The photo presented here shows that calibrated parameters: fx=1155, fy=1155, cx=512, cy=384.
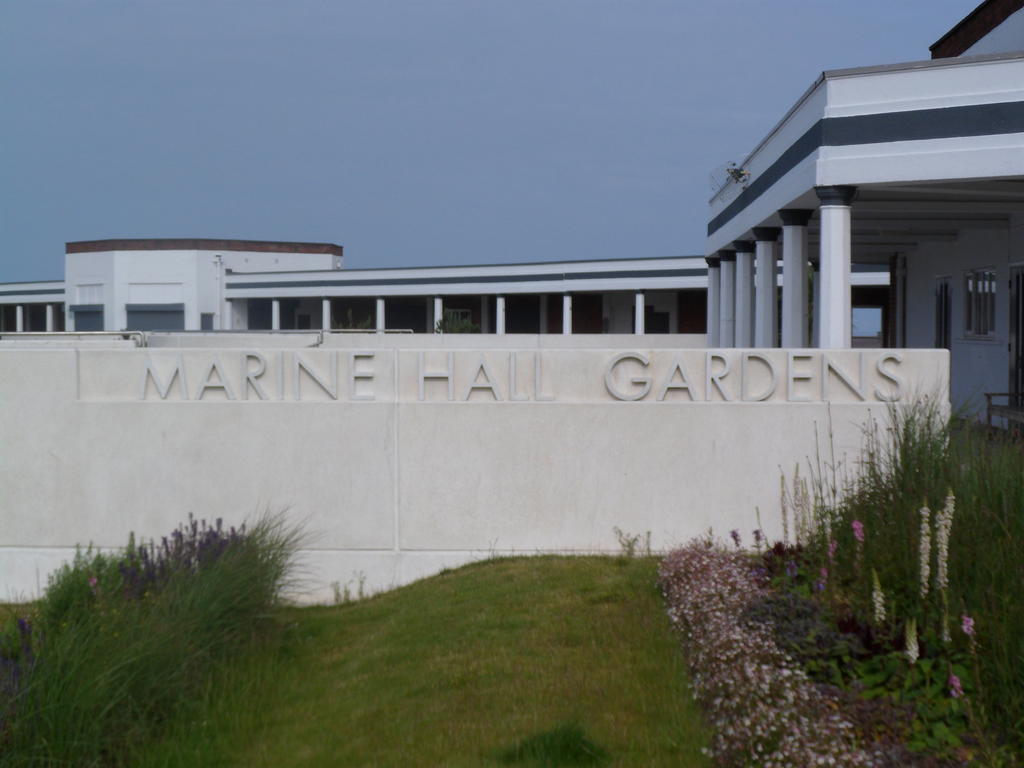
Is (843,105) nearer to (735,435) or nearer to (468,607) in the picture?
(735,435)

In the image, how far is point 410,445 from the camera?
1044cm

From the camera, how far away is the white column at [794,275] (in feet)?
51.8

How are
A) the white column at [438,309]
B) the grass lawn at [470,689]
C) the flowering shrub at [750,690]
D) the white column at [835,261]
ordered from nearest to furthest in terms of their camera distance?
the flowering shrub at [750,690] → the grass lawn at [470,689] → the white column at [835,261] → the white column at [438,309]

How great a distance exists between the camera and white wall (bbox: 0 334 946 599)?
10188 millimetres

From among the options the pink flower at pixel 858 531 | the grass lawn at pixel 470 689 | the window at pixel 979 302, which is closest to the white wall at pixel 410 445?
the grass lawn at pixel 470 689

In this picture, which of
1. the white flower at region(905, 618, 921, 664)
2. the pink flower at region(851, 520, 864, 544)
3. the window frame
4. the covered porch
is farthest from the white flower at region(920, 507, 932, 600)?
the window frame

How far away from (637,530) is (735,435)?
120cm

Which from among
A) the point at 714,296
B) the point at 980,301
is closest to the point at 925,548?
the point at 980,301

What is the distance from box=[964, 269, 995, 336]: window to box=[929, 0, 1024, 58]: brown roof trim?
425cm

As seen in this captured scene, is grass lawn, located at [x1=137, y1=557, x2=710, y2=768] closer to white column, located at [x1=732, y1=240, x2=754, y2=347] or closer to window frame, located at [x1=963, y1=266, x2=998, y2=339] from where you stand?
window frame, located at [x1=963, y1=266, x2=998, y2=339]

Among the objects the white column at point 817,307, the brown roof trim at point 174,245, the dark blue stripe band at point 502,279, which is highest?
the brown roof trim at point 174,245

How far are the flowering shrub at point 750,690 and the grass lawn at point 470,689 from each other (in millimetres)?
166

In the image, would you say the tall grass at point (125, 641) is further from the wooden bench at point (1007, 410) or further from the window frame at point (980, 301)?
the window frame at point (980, 301)

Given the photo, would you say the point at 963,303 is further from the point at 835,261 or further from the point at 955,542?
the point at 955,542
